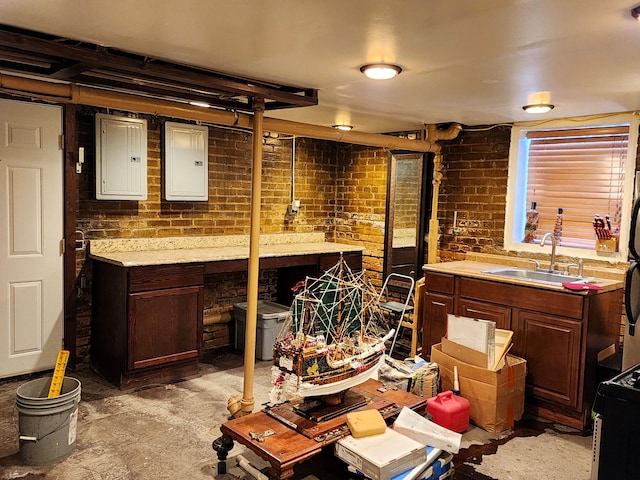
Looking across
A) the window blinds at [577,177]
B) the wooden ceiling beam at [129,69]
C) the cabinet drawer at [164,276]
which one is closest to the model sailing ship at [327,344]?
the wooden ceiling beam at [129,69]

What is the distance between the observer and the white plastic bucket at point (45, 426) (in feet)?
9.03

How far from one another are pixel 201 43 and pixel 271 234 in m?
3.10

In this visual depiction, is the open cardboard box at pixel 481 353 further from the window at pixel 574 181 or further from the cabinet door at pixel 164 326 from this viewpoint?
the cabinet door at pixel 164 326

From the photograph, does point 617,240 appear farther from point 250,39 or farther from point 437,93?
point 250,39

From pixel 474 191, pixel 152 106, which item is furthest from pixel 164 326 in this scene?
pixel 474 191

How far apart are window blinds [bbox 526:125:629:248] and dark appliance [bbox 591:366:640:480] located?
2.48 m

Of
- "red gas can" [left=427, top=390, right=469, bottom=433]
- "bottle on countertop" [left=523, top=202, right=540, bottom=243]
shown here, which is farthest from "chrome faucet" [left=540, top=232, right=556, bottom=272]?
"red gas can" [left=427, top=390, right=469, bottom=433]

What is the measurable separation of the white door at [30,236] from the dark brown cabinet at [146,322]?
35 centimetres

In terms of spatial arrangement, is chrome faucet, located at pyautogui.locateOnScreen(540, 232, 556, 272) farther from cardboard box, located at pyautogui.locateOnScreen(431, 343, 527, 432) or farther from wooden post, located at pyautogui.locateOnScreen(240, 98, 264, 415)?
wooden post, located at pyautogui.locateOnScreen(240, 98, 264, 415)

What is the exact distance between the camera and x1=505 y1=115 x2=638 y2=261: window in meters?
3.90

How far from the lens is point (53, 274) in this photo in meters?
4.08

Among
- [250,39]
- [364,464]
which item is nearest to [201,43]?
[250,39]

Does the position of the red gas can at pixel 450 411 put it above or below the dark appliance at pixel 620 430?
below

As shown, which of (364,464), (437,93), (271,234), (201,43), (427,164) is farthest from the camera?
(271,234)
